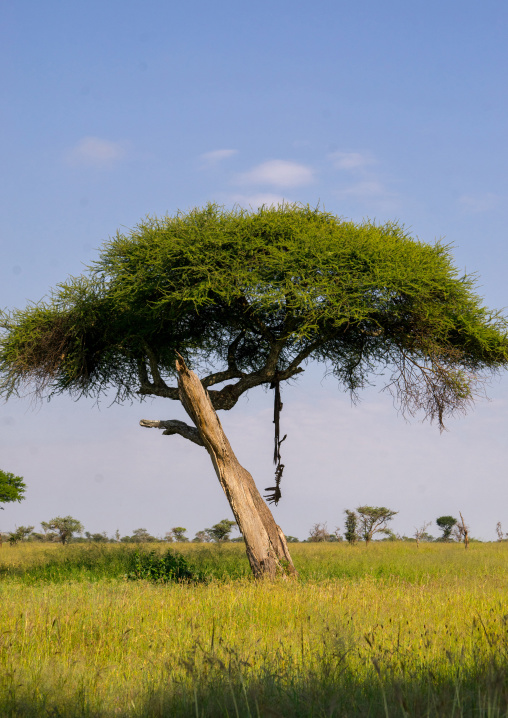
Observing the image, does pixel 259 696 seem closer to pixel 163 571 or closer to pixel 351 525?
pixel 163 571

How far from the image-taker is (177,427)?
54.1 ft

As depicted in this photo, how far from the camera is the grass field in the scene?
4613 millimetres

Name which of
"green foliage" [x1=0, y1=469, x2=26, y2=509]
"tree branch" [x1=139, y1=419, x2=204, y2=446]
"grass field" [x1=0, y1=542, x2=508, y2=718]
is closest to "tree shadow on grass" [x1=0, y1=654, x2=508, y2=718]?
"grass field" [x1=0, y1=542, x2=508, y2=718]

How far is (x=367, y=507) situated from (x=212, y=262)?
3250cm

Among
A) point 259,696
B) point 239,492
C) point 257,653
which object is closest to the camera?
point 259,696

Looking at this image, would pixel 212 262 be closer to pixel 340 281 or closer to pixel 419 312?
pixel 340 281

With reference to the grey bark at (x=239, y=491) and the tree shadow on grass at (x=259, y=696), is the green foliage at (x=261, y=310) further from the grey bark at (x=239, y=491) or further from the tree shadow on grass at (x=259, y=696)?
the tree shadow on grass at (x=259, y=696)

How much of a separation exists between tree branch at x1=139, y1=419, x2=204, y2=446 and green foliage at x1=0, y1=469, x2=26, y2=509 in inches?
995

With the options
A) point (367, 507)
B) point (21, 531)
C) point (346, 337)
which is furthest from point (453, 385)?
point (21, 531)

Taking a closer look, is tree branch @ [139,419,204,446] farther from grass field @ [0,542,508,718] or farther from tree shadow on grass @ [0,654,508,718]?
tree shadow on grass @ [0,654,508,718]

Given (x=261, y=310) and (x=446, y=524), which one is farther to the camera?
(x=446, y=524)

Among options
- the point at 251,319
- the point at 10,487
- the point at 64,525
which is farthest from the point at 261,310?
the point at 64,525

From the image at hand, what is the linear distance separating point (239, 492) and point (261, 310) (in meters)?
4.41

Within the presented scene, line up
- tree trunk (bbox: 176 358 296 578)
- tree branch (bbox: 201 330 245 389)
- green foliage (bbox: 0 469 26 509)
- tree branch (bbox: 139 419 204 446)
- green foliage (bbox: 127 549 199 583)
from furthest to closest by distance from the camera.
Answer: green foliage (bbox: 0 469 26 509), tree branch (bbox: 201 330 245 389), tree branch (bbox: 139 419 204 446), tree trunk (bbox: 176 358 296 578), green foliage (bbox: 127 549 199 583)
